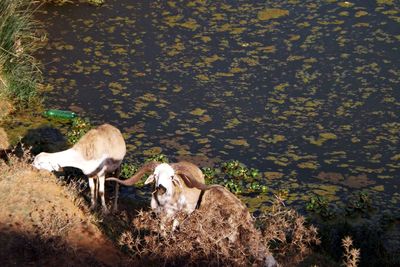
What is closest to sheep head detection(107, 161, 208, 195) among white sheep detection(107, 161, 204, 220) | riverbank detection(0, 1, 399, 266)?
white sheep detection(107, 161, 204, 220)

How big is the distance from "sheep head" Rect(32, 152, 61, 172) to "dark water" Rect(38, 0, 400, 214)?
9.28 ft

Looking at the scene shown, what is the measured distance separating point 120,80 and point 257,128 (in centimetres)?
387

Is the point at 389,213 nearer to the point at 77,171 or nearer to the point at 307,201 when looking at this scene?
the point at 307,201

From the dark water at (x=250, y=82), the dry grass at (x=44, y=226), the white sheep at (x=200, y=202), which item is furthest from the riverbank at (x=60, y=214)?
the white sheep at (x=200, y=202)

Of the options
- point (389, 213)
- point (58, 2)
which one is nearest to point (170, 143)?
point (389, 213)

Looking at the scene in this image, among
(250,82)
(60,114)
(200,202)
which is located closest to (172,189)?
(200,202)

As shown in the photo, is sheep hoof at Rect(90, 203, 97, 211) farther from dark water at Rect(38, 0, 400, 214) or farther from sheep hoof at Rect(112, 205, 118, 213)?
dark water at Rect(38, 0, 400, 214)

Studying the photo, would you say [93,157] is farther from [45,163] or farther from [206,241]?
[206,241]

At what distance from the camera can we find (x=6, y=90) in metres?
16.0

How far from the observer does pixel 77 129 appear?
1537cm

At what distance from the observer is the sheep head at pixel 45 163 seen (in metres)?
11.6

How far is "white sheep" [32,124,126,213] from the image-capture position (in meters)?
11.7

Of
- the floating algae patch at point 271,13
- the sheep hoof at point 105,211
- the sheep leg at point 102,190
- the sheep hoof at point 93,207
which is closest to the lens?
the sheep hoof at point 93,207

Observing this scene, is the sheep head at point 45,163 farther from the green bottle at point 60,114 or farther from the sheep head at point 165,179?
the green bottle at point 60,114
